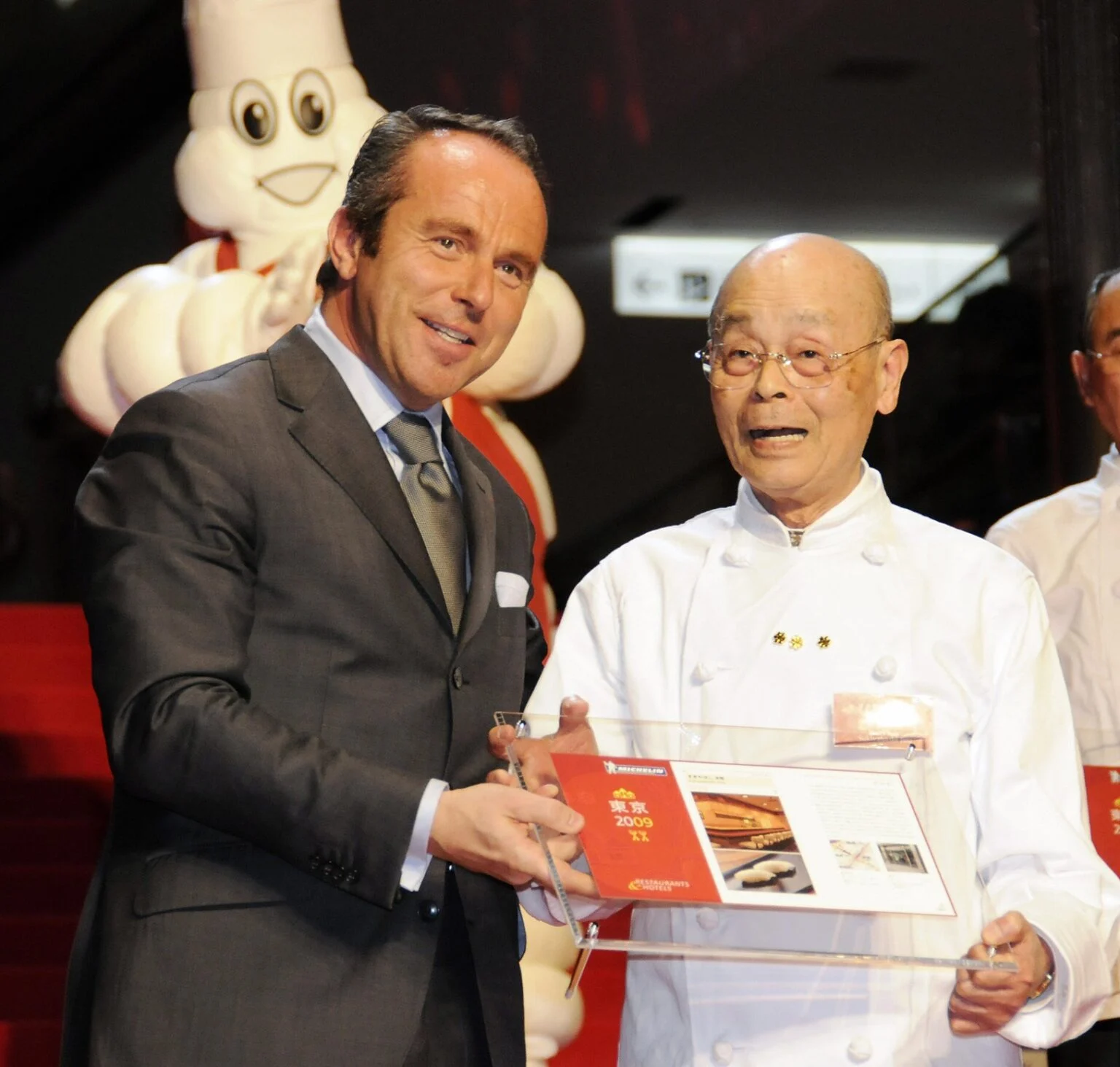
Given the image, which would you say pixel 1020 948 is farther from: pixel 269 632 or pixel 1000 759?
pixel 269 632

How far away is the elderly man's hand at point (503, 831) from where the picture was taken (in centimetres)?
163

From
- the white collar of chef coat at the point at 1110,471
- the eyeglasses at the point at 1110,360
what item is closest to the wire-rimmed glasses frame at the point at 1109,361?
the eyeglasses at the point at 1110,360

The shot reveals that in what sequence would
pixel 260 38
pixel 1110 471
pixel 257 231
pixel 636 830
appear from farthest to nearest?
pixel 257 231
pixel 260 38
pixel 1110 471
pixel 636 830

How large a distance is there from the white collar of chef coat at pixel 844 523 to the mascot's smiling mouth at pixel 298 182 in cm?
248

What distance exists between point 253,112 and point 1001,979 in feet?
10.3

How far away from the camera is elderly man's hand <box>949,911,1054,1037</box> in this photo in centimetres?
166

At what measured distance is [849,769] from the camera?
176 cm

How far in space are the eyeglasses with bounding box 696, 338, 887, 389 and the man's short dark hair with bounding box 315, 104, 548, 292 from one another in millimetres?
316

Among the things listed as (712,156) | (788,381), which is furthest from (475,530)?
(712,156)

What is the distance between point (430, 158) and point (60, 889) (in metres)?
2.28

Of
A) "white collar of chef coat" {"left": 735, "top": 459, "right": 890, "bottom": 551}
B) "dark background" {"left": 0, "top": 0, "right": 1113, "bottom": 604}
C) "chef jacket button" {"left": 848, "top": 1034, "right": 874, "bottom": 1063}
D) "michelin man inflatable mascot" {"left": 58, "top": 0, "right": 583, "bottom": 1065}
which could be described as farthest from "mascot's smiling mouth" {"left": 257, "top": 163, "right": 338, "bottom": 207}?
"chef jacket button" {"left": 848, "top": 1034, "right": 874, "bottom": 1063}

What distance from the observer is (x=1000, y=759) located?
180 cm

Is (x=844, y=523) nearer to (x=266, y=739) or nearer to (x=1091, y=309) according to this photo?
(x=266, y=739)

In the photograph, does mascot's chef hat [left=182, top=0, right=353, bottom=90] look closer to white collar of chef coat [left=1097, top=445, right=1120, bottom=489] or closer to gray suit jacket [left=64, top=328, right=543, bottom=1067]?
white collar of chef coat [left=1097, top=445, right=1120, bottom=489]
